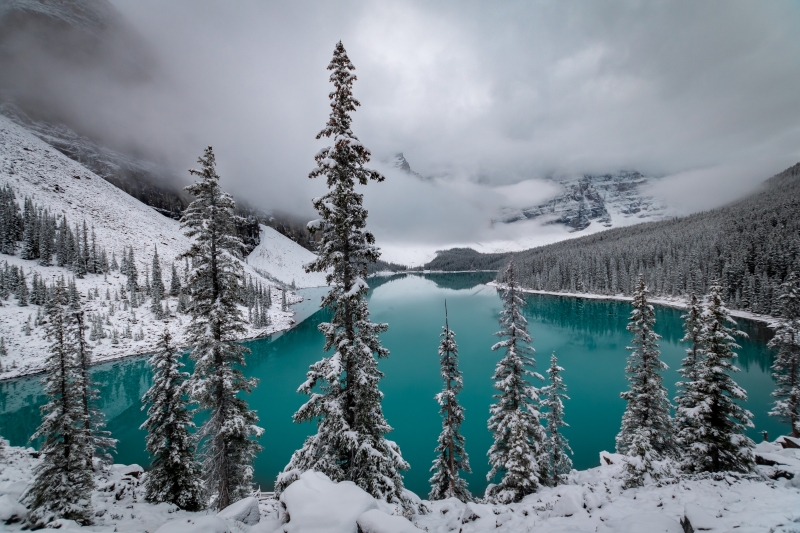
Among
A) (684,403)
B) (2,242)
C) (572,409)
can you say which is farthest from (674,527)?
(2,242)

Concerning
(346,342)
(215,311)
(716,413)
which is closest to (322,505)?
(346,342)

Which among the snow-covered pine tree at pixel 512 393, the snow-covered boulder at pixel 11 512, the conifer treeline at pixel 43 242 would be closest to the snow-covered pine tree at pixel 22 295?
the conifer treeline at pixel 43 242

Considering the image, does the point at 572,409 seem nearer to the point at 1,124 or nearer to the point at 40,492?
the point at 40,492

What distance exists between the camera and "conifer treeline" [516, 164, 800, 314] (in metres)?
86.4

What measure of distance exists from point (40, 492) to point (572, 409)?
47.7 meters

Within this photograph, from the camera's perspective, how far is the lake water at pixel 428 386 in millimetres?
33188

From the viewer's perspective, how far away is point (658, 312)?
94.4 meters

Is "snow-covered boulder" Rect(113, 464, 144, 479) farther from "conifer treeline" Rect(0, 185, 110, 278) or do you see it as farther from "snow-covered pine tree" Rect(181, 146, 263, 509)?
"conifer treeline" Rect(0, 185, 110, 278)

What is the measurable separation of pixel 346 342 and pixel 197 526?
5597mm

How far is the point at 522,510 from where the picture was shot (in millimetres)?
11633

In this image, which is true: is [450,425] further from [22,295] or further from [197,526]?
[22,295]

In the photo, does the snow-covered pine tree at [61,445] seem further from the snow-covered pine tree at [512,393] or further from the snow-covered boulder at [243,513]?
the snow-covered pine tree at [512,393]

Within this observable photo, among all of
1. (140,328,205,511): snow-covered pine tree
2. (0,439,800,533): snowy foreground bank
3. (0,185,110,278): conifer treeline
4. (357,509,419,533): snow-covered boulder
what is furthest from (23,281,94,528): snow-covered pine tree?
(0,185,110,278): conifer treeline

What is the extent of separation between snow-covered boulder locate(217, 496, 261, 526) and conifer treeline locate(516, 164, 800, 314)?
85.3 metres
